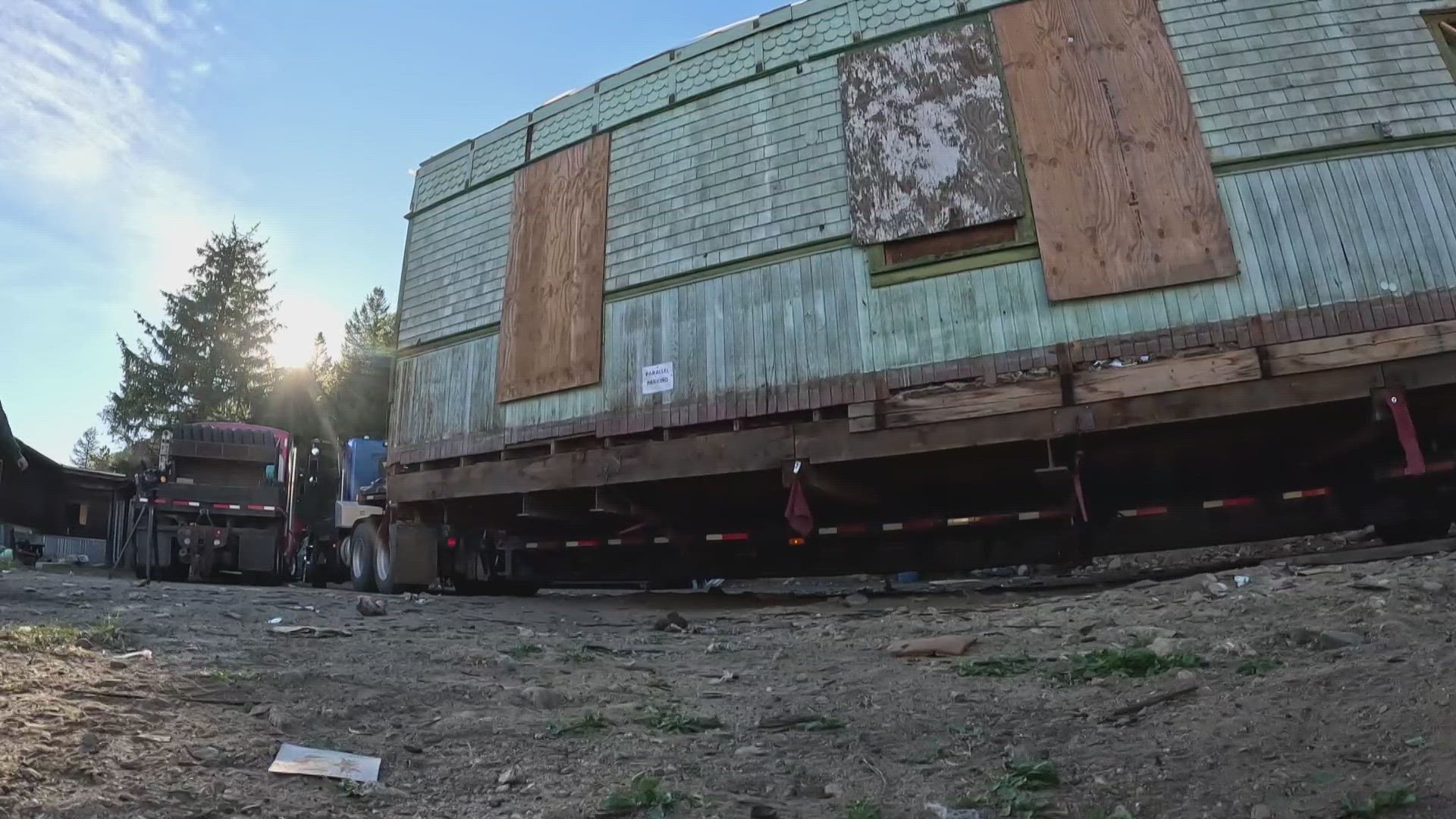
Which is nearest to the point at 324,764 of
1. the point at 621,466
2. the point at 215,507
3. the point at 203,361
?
the point at 621,466

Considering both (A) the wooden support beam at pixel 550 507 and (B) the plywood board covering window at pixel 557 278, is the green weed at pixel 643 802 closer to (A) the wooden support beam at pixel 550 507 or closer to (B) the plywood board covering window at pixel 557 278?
(B) the plywood board covering window at pixel 557 278

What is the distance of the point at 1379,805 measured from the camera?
9.20 feet

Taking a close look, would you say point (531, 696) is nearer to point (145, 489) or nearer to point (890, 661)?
point (890, 661)

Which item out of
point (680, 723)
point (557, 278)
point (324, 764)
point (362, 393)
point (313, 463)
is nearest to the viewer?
point (324, 764)

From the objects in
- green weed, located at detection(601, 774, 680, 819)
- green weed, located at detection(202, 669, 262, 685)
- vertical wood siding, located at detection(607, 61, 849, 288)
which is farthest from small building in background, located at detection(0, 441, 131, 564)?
green weed, located at detection(601, 774, 680, 819)

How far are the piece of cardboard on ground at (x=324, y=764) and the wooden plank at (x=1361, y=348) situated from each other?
24.8ft

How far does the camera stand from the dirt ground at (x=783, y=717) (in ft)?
10.3

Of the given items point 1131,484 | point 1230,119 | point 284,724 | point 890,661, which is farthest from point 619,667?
point 1230,119

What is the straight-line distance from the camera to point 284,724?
12.7 feet

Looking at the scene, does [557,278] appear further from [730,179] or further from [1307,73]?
[1307,73]

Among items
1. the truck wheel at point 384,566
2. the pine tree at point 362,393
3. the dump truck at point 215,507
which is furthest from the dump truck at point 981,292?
the pine tree at point 362,393

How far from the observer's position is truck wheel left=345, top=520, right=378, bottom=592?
47.6 ft

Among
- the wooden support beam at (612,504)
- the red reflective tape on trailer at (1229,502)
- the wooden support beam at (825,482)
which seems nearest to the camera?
the red reflective tape on trailer at (1229,502)

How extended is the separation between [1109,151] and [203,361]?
137ft
